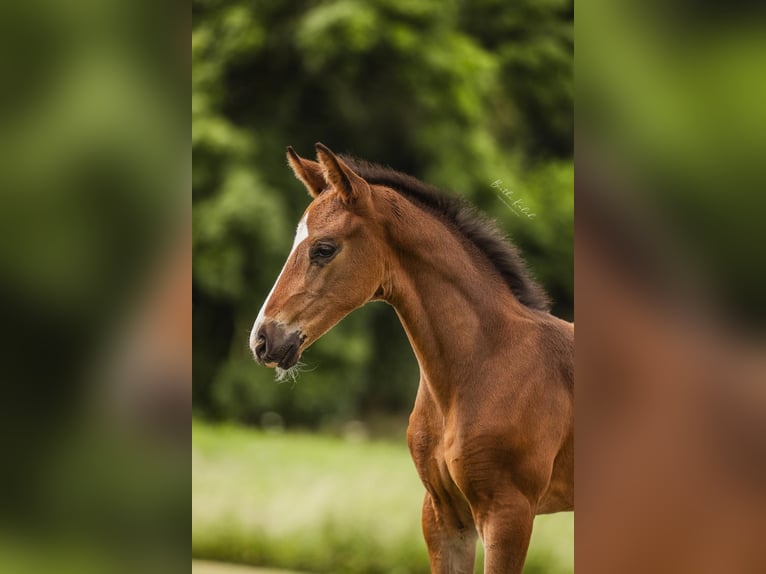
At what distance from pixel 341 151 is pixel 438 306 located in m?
2.67

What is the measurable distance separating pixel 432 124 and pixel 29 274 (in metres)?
3.75

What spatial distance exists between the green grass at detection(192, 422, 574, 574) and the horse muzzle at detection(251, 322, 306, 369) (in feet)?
6.54

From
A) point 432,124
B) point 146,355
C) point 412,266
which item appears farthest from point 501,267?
point 432,124

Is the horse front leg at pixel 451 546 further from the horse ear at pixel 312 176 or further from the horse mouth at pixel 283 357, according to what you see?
the horse ear at pixel 312 176

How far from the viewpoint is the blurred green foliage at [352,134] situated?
175 inches

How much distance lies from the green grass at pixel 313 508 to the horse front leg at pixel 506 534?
1685 millimetres

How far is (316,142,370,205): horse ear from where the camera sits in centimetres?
174

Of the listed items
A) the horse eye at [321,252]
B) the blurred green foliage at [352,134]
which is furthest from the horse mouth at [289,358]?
the blurred green foliage at [352,134]

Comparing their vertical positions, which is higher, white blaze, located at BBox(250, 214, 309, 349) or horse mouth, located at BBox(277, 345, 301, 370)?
white blaze, located at BBox(250, 214, 309, 349)

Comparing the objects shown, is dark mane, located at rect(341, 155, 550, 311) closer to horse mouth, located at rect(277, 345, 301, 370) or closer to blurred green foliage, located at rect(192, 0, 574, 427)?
horse mouth, located at rect(277, 345, 301, 370)

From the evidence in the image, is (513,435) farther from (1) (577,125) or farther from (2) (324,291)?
(1) (577,125)

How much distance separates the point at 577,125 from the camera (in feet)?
2.56

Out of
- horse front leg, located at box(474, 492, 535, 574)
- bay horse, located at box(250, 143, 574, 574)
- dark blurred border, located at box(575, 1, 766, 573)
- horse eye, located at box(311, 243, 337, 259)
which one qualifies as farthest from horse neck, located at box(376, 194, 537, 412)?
dark blurred border, located at box(575, 1, 766, 573)

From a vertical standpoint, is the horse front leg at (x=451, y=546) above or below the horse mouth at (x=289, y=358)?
below
